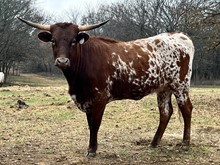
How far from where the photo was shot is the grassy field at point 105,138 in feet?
24.1

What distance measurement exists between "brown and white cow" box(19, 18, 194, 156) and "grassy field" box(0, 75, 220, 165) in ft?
1.54

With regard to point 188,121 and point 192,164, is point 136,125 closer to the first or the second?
point 188,121

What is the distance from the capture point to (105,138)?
9.32 m

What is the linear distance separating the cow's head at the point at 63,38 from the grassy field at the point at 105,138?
172 centimetres

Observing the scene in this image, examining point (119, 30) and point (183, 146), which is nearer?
point (183, 146)

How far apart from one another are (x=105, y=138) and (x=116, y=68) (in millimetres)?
2221

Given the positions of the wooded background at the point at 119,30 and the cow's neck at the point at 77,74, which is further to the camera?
the wooded background at the point at 119,30

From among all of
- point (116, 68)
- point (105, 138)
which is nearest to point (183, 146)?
point (105, 138)

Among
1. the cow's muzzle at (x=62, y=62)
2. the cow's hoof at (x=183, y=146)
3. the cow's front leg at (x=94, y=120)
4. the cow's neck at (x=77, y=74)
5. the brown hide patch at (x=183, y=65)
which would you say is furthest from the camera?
the brown hide patch at (x=183, y=65)

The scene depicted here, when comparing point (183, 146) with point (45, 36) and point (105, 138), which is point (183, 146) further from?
point (45, 36)

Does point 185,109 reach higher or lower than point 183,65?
lower

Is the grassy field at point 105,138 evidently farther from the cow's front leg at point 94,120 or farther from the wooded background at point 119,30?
the wooded background at point 119,30

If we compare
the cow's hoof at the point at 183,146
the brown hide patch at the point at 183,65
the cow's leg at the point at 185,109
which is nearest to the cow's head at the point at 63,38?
the brown hide patch at the point at 183,65

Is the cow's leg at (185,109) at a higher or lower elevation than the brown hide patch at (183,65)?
lower
